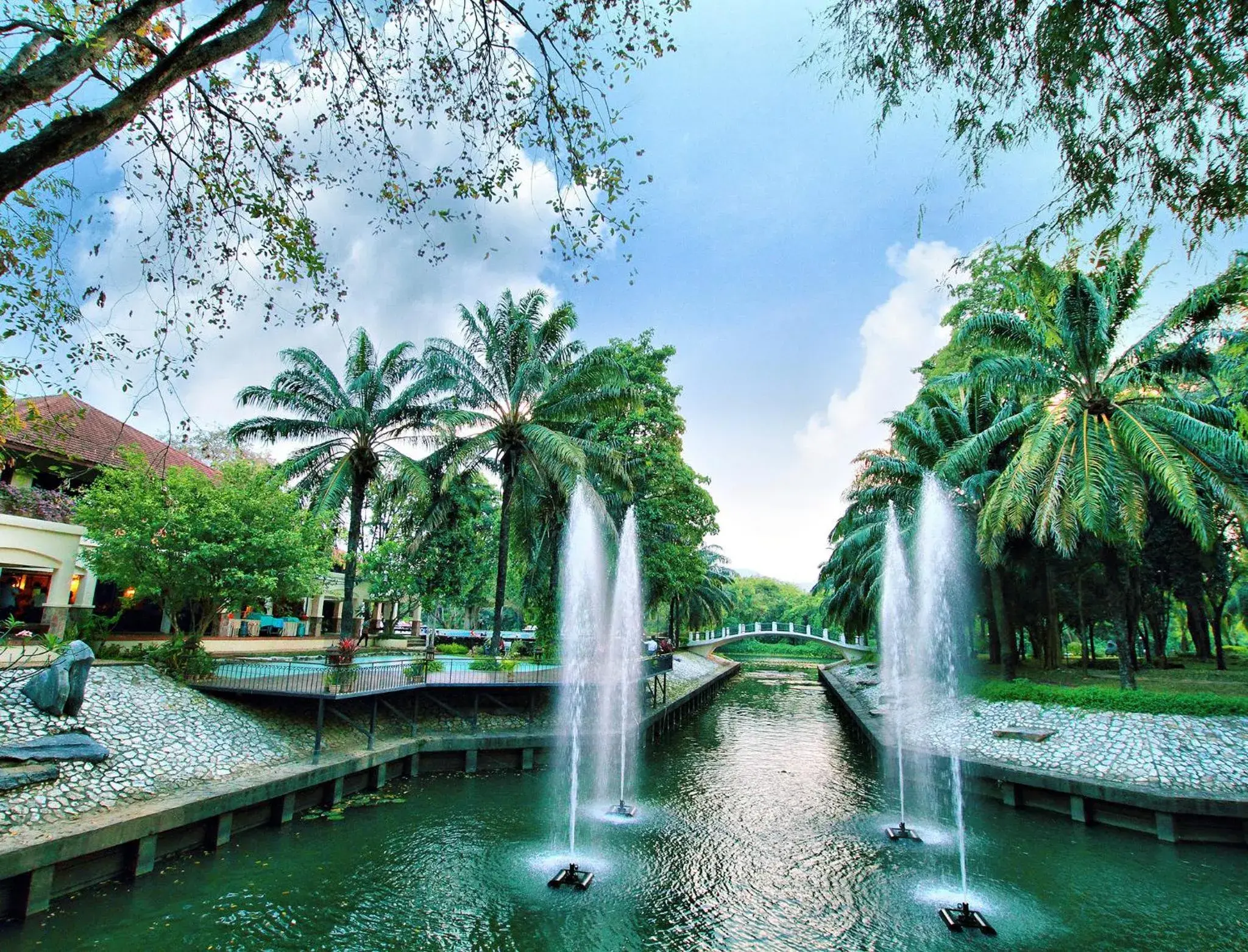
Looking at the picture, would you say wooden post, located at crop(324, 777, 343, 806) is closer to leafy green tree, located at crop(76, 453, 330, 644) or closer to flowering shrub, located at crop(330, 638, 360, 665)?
flowering shrub, located at crop(330, 638, 360, 665)

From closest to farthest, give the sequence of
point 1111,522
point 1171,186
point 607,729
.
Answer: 1. point 1171,186
2. point 1111,522
3. point 607,729

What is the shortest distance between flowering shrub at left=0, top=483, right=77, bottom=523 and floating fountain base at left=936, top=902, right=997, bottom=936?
67.1ft

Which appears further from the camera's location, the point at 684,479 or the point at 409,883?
the point at 684,479

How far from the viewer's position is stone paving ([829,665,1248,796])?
43.2 feet

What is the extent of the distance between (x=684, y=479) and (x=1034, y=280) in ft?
69.9

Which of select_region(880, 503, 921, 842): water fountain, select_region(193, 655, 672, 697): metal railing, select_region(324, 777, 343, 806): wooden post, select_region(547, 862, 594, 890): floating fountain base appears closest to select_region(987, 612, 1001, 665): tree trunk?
select_region(880, 503, 921, 842): water fountain

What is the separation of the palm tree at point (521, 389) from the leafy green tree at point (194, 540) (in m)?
6.29

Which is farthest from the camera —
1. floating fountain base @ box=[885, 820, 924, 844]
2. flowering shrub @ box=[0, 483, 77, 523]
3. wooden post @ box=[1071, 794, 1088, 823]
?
flowering shrub @ box=[0, 483, 77, 523]

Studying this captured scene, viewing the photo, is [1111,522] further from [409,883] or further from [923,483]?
[409,883]

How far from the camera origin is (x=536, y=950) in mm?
8188

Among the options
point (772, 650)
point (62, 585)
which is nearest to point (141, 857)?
point (62, 585)

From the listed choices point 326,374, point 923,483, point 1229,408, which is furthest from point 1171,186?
point 326,374

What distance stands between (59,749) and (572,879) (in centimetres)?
842

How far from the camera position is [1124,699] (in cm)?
1587
